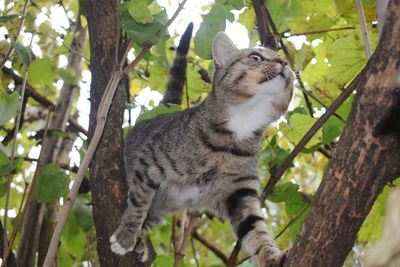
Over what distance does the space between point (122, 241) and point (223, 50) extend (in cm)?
130

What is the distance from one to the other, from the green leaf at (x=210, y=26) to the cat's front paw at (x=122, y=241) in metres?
0.94

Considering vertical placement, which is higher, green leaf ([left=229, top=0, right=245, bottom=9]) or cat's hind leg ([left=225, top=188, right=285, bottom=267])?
green leaf ([left=229, top=0, right=245, bottom=9])

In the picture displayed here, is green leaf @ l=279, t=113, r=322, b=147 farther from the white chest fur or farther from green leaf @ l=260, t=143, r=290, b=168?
the white chest fur

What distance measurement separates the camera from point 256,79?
280 centimetres

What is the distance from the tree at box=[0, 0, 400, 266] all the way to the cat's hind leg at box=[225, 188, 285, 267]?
0.31 ft

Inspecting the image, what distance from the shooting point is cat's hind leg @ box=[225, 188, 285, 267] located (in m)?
2.17

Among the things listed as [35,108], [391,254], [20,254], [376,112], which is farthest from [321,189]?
[35,108]

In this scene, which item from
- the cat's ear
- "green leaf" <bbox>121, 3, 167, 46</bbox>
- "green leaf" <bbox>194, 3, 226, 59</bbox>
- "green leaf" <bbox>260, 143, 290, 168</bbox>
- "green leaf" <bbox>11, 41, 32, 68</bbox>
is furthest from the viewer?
the cat's ear

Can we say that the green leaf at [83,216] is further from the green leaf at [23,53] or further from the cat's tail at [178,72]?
the cat's tail at [178,72]

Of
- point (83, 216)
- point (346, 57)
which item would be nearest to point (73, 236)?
point (83, 216)

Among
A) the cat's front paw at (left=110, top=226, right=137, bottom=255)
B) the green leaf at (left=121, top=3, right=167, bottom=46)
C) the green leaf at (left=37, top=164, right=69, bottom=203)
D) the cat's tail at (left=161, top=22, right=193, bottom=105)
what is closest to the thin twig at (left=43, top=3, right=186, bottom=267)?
the green leaf at (left=121, top=3, right=167, bottom=46)

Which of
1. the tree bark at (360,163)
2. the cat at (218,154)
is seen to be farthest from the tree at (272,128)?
the cat at (218,154)

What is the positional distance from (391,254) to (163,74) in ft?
9.26

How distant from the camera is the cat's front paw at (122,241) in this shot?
7.88 ft
